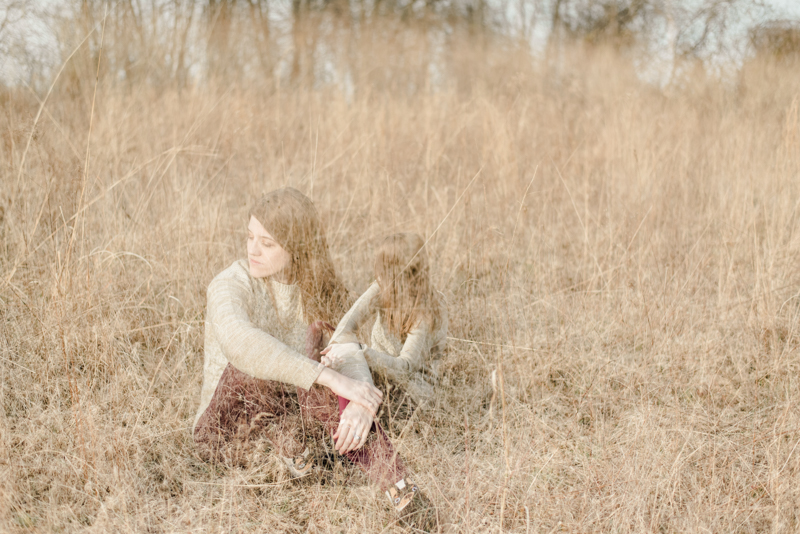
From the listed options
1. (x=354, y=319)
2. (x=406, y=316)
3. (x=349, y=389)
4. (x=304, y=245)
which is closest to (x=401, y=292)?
(x=406, y=316)

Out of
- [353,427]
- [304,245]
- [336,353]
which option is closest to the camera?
[353,427]

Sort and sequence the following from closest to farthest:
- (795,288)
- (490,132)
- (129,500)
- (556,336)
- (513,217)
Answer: (129,500) → (556,336) → (795,288) → (513,217) → (490,132)

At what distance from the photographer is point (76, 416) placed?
5.79 feet

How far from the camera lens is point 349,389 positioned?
1679 millimetres

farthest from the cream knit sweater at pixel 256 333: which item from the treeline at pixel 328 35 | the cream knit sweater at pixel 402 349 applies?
the treeline at pixel 328 35

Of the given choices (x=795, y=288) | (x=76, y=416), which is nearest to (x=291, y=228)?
(x=76, y=416)

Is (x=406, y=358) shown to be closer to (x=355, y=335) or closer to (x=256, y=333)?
(x=355, y=335)

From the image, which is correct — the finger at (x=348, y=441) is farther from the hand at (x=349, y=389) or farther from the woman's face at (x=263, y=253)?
the woman's face at (x=263, y=253)

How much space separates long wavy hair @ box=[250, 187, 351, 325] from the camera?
6.11 ft

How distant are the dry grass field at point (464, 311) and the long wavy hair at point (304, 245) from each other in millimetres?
439

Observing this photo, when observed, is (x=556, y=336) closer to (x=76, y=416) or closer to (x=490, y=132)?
(x=76, y=416)

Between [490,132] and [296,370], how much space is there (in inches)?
111

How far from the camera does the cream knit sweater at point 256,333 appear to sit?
1660mm

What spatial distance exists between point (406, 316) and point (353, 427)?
521mm
